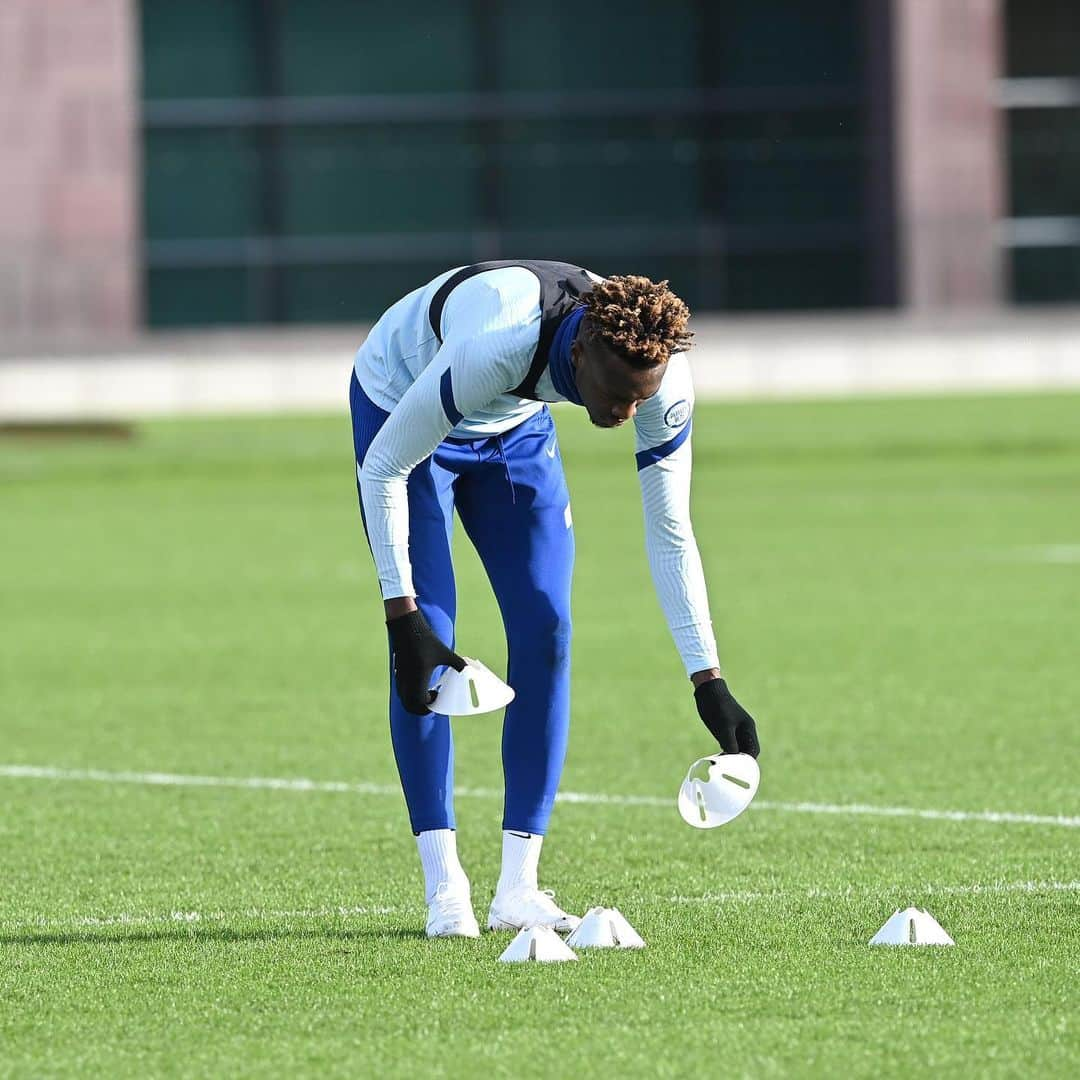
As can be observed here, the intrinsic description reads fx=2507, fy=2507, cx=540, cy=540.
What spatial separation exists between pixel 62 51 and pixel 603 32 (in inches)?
374

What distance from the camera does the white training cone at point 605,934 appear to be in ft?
20.8

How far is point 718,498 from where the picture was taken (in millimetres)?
24875

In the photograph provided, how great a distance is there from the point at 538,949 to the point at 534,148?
127 feet

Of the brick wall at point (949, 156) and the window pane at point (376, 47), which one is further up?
the window pane at point (376, 47)

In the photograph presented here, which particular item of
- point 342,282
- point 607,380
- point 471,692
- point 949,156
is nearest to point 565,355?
point 607,380

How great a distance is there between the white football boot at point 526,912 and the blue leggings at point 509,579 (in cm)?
23

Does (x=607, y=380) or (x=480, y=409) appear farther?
(x=480, y=409)

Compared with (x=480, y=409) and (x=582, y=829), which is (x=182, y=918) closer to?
(x=480, y=409)

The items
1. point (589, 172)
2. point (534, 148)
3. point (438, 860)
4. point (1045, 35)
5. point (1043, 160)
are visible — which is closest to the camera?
point (438, 860)

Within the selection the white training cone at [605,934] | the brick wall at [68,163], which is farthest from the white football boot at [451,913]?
the brick wall at [68,163]

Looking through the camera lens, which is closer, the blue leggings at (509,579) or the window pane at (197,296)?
the blue leggings at (509,579)

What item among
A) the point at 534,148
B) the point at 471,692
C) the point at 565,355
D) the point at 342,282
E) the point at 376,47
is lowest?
the point at 471,692

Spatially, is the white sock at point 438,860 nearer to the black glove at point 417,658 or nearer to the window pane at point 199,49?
the black glove at point 417,658

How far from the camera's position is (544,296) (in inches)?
246
